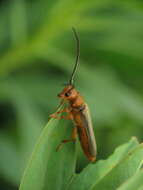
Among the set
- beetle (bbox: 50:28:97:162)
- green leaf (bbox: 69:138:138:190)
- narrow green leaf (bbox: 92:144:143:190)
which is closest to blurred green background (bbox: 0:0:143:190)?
beetle (bbox: 50:28:97:162)

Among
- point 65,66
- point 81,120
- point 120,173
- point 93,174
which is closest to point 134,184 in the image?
point 120,173

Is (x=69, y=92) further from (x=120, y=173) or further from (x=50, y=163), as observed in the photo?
→ (x=120, y=173)

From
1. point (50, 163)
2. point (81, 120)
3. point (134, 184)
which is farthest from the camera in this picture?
point (81, 120)

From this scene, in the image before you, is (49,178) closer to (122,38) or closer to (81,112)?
(81,112)

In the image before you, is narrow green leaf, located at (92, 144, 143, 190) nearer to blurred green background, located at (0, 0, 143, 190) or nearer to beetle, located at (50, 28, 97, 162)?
beetle, located at (50, 28, 97, 162)

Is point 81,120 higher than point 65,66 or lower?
higher

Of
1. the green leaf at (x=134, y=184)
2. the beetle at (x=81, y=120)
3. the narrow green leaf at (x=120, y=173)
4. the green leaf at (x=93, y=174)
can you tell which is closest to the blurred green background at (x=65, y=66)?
the beetle at (x=81, y=120)
